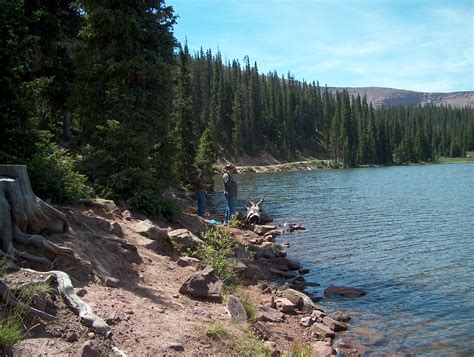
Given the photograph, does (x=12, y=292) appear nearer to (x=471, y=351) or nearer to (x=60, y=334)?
(x=60, y=334)

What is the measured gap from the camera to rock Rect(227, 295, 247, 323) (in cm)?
813

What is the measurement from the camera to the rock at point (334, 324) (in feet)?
33.2

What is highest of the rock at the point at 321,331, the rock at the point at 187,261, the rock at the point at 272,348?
the rock at the point at 187,261

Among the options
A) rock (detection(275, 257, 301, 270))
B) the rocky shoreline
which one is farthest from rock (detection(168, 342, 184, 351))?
rock (detection(275, 257, 301, 270))

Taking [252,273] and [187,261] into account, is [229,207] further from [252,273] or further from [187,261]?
[187,261]

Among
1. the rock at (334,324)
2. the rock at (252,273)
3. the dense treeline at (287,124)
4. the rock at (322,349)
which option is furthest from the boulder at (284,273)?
the dense treeline at (287,124)

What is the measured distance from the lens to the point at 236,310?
838 cm

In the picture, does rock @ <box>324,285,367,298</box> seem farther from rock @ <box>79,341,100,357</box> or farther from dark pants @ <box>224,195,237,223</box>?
rock @ <box>79,341,100,357</box>

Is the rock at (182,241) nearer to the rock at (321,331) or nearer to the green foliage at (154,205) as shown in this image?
the green foliage at (154,205)

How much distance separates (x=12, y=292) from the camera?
563 centimetres

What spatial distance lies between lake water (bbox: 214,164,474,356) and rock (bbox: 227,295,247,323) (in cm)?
289

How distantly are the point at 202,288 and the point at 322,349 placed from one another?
8.17 ft

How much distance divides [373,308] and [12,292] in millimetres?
8917

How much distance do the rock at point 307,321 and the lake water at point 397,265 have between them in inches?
33.4
